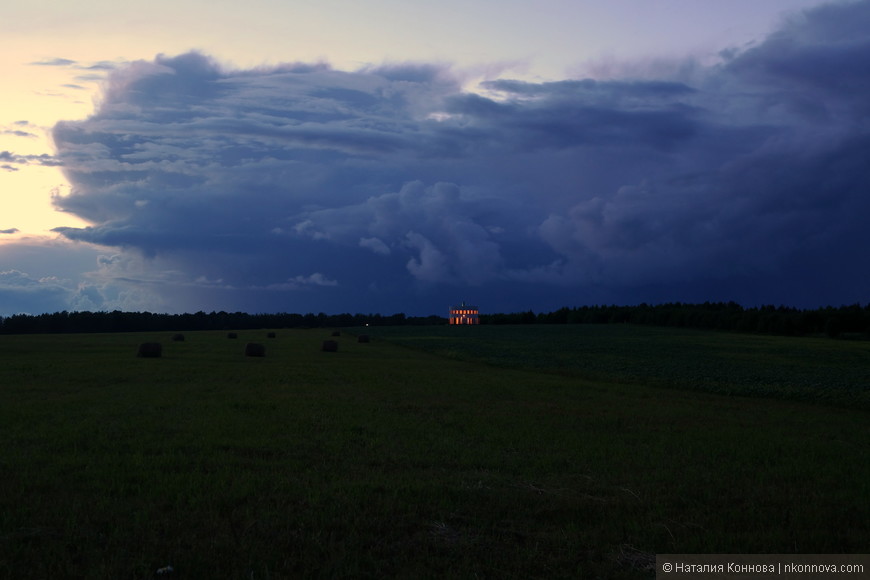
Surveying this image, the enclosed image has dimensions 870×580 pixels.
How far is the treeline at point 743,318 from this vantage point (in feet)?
266

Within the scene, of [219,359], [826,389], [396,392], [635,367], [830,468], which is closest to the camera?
[830,468]

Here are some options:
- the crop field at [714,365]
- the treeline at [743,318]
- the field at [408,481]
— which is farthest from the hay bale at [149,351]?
the treeline at [743,318]

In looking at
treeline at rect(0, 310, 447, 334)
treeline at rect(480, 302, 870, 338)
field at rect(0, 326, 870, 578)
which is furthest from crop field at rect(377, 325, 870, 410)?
treeline at rect(0, 310, 447, 334)

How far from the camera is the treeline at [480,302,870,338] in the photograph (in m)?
81.1

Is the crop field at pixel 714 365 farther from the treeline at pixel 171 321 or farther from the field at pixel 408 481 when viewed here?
the treeline at pixel 171 321

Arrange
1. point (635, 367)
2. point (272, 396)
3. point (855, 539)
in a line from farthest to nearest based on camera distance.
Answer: point (635, 367)
point (272, 396)
point (855, 539)

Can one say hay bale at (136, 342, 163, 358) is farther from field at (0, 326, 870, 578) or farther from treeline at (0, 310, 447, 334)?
treeline at (0, 310, 447, 334)

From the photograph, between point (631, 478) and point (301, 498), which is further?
point (631, 478)

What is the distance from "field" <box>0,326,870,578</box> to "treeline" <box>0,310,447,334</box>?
356 ft

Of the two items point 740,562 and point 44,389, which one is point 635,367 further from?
point 740,562

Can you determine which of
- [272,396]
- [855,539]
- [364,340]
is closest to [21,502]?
[855,539]

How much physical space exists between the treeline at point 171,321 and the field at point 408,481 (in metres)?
108

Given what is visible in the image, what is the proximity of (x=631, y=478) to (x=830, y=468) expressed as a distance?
4.04 metres

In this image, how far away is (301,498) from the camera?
998cm
